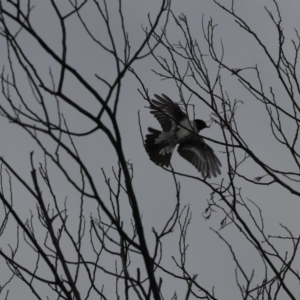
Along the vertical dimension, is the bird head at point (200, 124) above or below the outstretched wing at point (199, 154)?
above

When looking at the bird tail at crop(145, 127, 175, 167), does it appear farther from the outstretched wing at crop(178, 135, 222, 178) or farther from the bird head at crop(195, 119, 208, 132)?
the bird head at crop(195, 119, 208, 132)

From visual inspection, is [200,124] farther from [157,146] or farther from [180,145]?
[157,146]

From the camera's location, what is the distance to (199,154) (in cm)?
845

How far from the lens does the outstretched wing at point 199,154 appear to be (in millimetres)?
8334

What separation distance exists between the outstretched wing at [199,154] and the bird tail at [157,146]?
0.26m

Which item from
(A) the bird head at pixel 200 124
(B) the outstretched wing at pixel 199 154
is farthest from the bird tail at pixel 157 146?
(A) the bird head at pixel 200 124

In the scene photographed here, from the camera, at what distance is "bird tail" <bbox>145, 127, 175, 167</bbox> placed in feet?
27.3

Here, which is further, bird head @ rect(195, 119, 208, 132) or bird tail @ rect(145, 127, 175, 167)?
bird head @ rect(195, 119, 208, 132)

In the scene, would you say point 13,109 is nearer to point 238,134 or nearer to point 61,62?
point 61,62

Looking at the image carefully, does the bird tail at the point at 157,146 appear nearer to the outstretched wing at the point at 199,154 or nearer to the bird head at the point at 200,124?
the outstretched wing at the point at 199,154

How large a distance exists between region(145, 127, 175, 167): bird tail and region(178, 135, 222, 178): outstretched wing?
0.26 meters

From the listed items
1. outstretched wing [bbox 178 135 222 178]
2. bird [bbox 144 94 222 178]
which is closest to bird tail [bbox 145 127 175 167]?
bird [bbox 144 94 222 178]

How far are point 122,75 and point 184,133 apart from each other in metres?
5.83

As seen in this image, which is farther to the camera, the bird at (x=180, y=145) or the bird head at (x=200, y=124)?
the bird head at (x=200, y=124)
